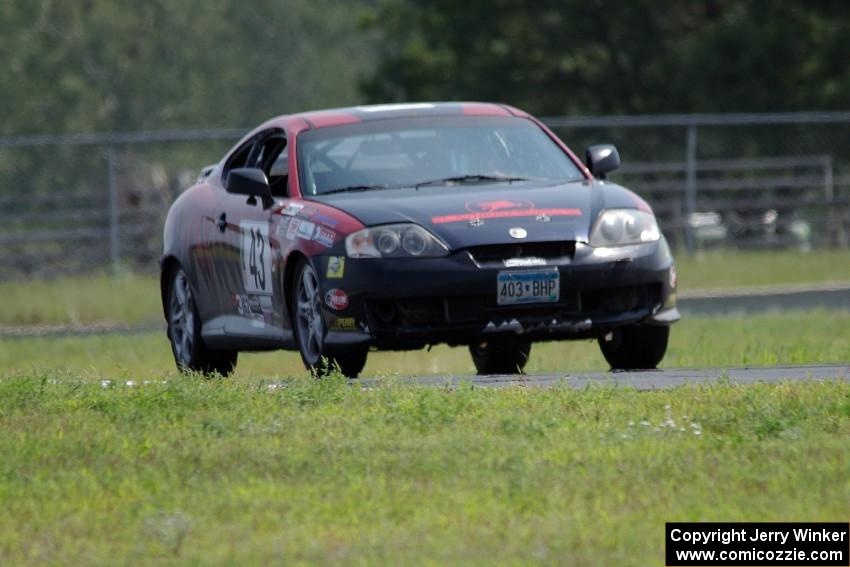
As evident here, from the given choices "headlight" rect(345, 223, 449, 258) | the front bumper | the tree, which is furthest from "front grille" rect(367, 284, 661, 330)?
the tree

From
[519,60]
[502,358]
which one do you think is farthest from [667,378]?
[519,60]

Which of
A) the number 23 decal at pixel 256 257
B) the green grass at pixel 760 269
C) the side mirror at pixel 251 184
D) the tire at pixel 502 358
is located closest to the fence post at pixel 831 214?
the green grass at pixel 760 269

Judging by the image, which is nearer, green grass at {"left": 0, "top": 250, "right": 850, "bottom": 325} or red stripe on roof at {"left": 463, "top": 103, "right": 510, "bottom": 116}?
red stripe on roof at {"left": 463, "top": 103, "right": 510, "bottom": 116}

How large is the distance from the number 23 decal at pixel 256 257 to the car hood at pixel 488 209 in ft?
1.47

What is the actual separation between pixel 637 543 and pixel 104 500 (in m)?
1.79

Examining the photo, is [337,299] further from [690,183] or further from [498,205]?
[690,183]

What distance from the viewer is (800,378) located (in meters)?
8.80

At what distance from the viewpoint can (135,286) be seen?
75.7ft

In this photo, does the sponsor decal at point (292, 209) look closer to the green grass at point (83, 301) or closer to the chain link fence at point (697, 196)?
the green grass at point (83, 301)

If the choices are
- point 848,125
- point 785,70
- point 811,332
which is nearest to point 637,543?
point 811,332

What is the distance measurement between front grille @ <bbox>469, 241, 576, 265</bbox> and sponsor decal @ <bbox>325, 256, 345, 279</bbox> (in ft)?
2.12

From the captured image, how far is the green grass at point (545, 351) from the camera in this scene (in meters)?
13.0

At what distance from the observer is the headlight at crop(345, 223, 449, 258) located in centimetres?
980
